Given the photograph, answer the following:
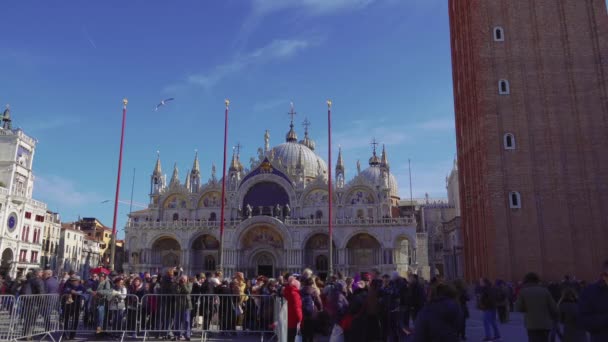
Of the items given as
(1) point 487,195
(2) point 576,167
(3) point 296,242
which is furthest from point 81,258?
(2) point 576,167

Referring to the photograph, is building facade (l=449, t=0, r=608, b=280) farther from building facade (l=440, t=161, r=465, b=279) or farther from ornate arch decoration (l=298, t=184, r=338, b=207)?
ornate arch decoration (l=298, t=184, r=338, b=207)

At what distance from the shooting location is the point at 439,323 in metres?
5.05

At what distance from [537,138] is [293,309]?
2457 cm

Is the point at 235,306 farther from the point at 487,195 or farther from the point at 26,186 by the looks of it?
the point at 26,186

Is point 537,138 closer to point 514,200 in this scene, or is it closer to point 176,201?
point 514,200

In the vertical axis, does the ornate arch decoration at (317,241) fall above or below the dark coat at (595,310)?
above

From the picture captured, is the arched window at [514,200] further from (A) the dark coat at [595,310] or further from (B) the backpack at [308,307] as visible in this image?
(A) the dark coat at [595,310]

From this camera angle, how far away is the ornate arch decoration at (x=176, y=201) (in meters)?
50.2

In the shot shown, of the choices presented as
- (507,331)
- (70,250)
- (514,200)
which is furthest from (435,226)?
(507,331)

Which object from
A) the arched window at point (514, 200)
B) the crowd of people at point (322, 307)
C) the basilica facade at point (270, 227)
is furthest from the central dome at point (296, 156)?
the crowd of people at point (322, 307)

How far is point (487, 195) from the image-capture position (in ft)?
90.4

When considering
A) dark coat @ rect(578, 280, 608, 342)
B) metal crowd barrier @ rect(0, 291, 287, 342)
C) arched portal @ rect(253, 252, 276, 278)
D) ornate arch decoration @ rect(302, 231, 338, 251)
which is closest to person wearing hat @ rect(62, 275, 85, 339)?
Answer: metal crowd barrier @ rect(0, 291, 287, 342)

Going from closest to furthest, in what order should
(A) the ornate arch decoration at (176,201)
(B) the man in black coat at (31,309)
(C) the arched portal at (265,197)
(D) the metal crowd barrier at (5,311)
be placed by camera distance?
(D) the metal crowd barrier at (5,311), (B) the man in black coat at (31,309), (C) the arched portal at (265,197), (A) the ornate arch decoration at (176,201)

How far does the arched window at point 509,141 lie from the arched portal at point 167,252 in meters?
34.4
